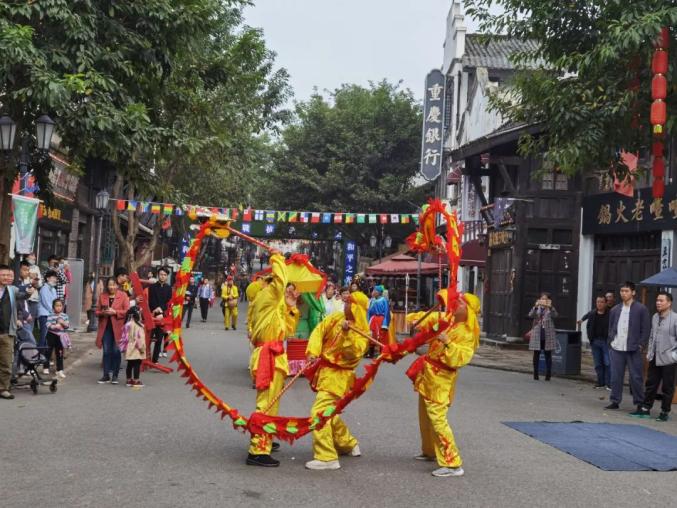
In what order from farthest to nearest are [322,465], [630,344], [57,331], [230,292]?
[230,292]
[57,331]
[630,344]
[322,465]

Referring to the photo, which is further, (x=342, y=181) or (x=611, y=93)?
(x=342, y=181)

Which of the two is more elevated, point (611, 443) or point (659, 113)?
point (659, 113)

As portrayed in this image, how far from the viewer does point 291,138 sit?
44.8 meters

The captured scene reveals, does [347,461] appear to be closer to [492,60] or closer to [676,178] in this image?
[676,178]

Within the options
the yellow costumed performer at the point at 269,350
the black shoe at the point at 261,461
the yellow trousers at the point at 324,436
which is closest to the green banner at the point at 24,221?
the yellow costumed performer at the point at 269,350

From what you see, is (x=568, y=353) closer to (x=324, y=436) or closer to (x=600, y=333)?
(x=600, y=333)

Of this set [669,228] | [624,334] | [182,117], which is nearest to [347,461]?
[624,334]

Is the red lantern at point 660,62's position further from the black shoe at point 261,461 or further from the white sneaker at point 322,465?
the black shoe at point 261,461

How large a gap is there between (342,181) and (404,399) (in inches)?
1223

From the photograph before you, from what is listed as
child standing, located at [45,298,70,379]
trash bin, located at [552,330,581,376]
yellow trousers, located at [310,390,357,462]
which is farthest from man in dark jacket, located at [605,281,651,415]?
child standing, located at [45,298,70,379]

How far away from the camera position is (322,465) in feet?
24.7

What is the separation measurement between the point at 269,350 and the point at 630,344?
667 centimetres

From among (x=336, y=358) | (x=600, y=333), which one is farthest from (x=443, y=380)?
(x=600, y=333)

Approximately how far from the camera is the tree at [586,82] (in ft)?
44.6
